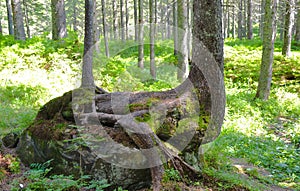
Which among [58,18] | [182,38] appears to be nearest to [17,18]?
[58,18]

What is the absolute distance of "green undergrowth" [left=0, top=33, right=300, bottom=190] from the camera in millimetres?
5891

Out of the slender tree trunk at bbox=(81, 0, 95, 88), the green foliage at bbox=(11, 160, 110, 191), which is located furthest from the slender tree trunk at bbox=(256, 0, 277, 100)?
the green foliage at bbox=(11, 160, 110, 191)

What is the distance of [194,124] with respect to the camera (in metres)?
4.90

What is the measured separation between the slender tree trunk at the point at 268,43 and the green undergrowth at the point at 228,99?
2.54ft

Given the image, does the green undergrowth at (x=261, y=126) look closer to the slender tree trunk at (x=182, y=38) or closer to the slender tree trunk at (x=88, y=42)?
the slender tree trunk at (x=182, y=38)

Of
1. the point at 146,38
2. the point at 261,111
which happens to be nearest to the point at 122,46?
the point at 146,38

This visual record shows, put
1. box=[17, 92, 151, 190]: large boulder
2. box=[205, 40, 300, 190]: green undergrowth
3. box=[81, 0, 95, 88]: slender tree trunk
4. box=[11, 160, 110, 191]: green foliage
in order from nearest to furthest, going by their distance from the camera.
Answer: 1. box=[11, 160, 110, 191]: green foliage
2. box=[17, 92, 151, 190]: large boulder
3. box=[81, 0, 95, 88]: slender tree trunk
4. box=[205, 40, 300, 190]: green undergrowth

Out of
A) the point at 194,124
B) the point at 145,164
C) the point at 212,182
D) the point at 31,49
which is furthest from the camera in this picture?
the point at 31,49

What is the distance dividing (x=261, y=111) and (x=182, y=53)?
4.35 m

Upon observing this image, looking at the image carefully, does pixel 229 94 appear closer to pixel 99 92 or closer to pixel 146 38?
pixel 99 92

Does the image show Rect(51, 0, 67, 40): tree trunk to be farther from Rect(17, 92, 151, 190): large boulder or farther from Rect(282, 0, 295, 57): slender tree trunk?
Rect(282, 0, 295, 57): slender tree trunk

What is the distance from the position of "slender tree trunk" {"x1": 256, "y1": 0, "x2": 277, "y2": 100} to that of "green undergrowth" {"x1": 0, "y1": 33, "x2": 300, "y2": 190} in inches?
30.5

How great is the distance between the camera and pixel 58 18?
13.1 meters

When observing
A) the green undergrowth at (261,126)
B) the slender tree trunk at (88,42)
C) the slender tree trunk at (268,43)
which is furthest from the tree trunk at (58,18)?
the slender tree trunk at (268,43)
